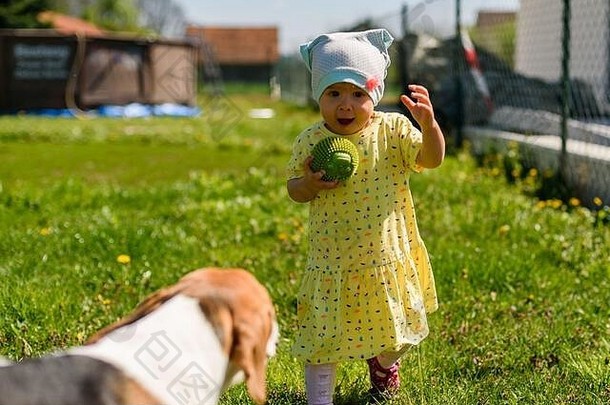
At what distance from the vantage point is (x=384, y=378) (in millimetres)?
3365

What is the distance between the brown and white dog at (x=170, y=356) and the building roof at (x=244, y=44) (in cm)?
5502

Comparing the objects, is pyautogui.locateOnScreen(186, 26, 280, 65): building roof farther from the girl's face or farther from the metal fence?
the girl's face

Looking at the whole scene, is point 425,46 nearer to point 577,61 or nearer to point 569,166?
point 577,61

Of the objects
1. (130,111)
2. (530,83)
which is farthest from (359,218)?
(130,111)

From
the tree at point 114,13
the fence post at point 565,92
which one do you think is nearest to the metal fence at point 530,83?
the fence post at point 565,92

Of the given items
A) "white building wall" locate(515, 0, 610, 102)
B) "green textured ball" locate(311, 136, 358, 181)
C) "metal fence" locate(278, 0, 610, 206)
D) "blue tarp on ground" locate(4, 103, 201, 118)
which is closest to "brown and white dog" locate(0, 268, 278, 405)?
"green textured ball" locate(311, 136, 358, 181)

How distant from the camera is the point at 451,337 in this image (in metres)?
3.95

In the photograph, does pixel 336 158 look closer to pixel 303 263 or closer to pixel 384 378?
pixel 384 378

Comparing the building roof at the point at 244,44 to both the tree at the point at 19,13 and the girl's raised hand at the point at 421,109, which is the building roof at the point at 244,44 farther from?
the girl's raised hand at the point at 421,109

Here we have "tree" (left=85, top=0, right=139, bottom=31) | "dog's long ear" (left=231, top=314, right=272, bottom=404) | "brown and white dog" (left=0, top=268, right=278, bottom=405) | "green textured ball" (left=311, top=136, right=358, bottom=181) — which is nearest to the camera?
"brown and white dog" (left=0, top=268, right=278, bottom=405)

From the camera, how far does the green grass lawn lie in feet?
11.5

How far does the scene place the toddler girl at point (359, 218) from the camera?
3.14 meters

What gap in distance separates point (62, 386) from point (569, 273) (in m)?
3.45

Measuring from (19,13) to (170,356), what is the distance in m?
30.6
